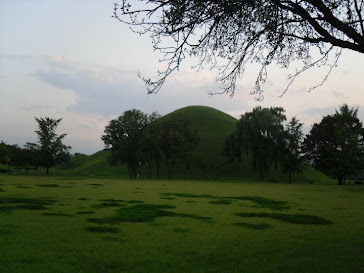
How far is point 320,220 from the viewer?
17344 millimetres

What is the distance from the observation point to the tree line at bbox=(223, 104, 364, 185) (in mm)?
72500

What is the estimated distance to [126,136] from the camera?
279 feet

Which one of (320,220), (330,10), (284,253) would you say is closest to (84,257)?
(284,253)

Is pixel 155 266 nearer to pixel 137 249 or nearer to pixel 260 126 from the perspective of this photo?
pixel 137 249

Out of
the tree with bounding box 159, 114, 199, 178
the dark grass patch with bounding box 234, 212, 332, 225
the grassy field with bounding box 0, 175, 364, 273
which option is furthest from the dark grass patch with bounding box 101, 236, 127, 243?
the tree with bounding box 159, 114, 199, 178

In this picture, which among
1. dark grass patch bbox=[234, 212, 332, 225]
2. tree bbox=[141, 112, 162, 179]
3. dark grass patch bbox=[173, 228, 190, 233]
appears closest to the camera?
dark grass patch bbox=[173, 228, 190, 233]

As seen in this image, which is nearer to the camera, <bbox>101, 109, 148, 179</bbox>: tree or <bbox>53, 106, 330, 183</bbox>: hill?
<bbox>101, 109, 148, 179</bbox>: tree

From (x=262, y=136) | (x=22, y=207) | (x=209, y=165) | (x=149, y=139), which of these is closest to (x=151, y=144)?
(x=149, y=139)

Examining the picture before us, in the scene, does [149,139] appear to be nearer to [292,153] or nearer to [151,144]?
[151,144]

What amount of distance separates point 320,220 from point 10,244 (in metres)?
13.9

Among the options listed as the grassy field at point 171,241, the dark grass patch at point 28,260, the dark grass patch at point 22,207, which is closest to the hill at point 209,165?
the dark grass patch at point 22,207

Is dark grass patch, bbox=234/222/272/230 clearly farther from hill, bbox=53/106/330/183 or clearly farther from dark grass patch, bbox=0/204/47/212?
hill, bbox=53/106/330/183

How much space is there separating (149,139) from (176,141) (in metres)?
6.29

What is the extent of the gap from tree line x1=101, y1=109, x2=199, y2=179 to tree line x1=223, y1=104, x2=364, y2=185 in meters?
12.1
